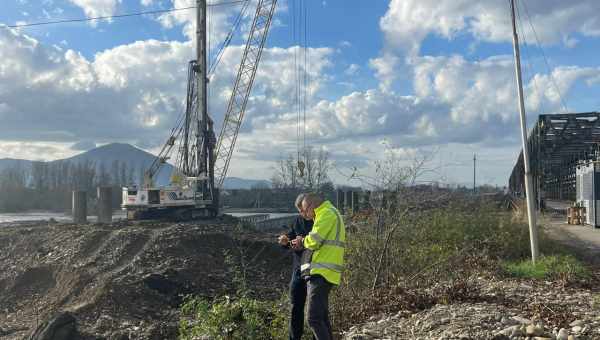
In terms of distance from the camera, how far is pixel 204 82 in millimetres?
30422

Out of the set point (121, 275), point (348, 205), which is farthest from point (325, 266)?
point (348, 205)

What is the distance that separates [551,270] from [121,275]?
8866 mm

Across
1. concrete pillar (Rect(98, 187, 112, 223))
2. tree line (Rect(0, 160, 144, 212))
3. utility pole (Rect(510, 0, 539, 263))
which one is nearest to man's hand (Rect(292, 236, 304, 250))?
utility pole (Rect(510, 0, 539, 263))

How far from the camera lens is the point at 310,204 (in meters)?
6.23

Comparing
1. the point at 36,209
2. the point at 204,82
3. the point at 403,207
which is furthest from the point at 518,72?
the point at 36,209

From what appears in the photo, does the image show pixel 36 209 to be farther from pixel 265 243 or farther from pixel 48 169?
pixel 265 243

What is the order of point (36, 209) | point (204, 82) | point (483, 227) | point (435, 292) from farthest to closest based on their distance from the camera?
point (36, 209) < point (204, 82) < point (483, 227) < point (435, 292)

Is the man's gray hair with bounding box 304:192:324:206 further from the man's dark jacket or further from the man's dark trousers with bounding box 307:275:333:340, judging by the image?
the man's dark trousers with bounding box 307:275:333:340

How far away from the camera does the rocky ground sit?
5.78 metres

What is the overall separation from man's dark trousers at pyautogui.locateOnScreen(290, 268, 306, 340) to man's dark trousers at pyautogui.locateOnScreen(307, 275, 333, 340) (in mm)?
382

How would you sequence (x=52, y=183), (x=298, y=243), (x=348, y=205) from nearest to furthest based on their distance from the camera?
(x=298, y=243), (x=348, y=205), (x=52, y=183)

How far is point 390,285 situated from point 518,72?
16.3 feet

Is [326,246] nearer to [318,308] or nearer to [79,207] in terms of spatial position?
[318,308]

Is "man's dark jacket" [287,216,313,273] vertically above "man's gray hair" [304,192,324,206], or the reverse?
"man's gray hair" [304,192,324,206]
